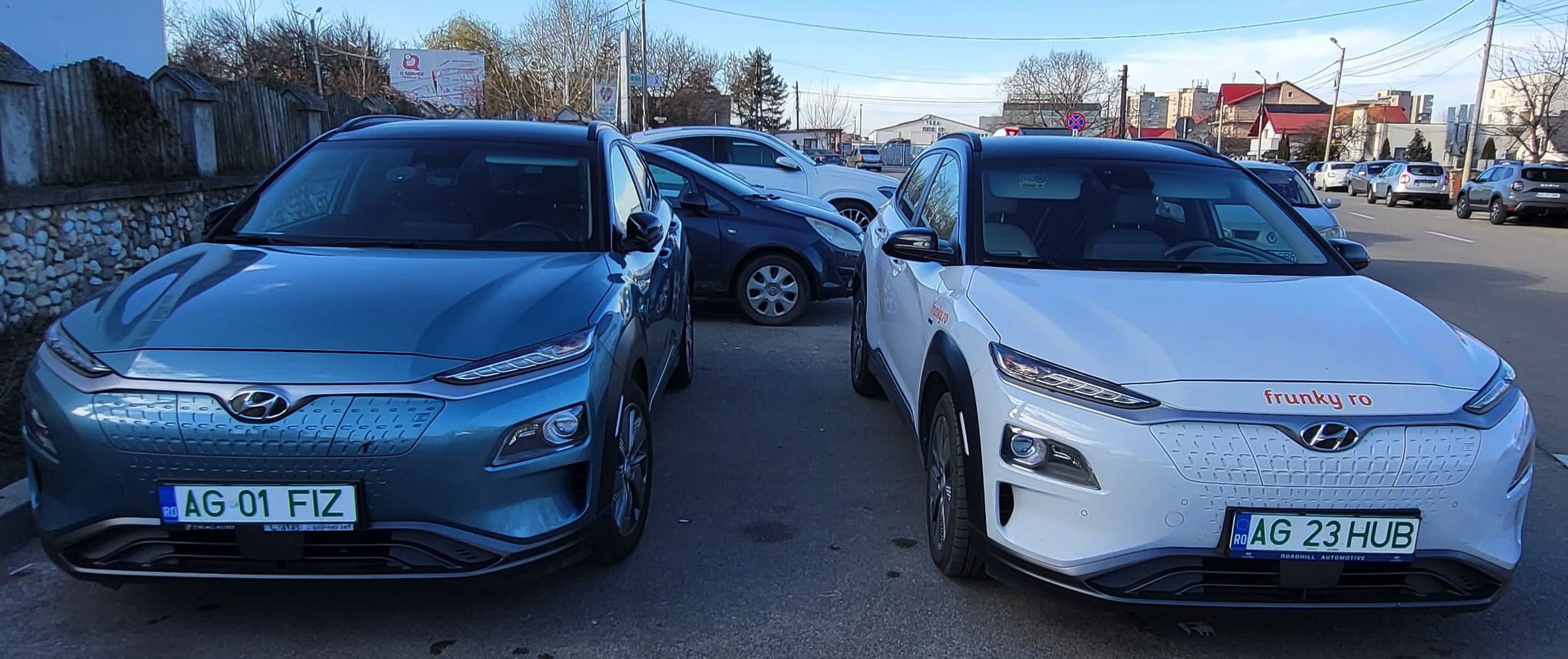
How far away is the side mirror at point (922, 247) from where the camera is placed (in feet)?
13.4

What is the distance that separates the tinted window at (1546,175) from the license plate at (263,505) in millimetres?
27298

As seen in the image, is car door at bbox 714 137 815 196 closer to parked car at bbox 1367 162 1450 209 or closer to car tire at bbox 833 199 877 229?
car tire at bbox 833 199 877 229

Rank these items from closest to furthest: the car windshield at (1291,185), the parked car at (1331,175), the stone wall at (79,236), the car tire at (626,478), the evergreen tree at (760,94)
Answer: the car tire at (626,478) < the stone wall at (79,236) < the car windshield at (1291,185) < the parked car at (1331,175) < the evergreen tree at (760,94)

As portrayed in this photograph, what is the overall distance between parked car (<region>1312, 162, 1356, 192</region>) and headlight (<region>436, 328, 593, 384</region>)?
1705 inches

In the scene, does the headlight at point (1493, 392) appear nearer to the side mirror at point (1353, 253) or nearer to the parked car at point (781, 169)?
the side mirror at point (1353, 253)

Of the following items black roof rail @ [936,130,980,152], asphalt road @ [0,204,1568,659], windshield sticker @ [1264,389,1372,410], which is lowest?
asphalt road @ [0,204,1568,659]

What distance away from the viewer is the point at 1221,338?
3.10m

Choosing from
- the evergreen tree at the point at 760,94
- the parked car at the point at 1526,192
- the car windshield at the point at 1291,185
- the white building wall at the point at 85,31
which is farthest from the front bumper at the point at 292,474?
the evergreen tree at the point at 760,94

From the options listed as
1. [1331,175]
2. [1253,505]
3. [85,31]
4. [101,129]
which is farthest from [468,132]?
[1331,175]

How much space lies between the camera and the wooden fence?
22.5ft

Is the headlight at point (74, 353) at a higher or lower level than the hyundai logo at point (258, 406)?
higher

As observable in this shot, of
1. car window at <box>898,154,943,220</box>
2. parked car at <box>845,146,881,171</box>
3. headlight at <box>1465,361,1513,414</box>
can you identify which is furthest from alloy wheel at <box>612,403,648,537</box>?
parked car at <box>845,146,881,171</box>

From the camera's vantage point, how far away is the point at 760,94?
102 meters

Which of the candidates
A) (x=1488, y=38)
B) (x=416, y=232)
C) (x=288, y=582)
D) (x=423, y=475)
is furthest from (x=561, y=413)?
(x=1488, y=38)
